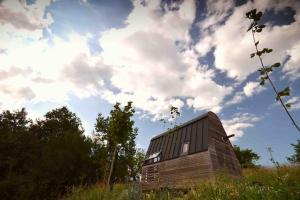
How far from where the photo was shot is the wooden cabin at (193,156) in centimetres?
2014

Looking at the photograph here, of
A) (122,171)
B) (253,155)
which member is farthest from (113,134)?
(253,155)

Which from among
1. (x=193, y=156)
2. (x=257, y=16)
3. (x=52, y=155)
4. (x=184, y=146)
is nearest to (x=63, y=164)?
(x=52, y=155)

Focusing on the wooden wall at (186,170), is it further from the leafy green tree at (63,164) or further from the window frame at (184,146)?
the leafy green tree at (63,164)

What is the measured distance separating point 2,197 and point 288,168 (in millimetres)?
20143

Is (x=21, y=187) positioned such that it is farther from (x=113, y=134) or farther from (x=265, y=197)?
(x=265, y=197)

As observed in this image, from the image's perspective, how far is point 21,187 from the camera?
1666cm

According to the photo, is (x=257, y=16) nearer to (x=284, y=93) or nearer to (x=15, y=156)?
(x=284, y=93)

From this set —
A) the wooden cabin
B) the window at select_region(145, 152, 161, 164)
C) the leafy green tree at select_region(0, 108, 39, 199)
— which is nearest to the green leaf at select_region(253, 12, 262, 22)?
the wooden cabin

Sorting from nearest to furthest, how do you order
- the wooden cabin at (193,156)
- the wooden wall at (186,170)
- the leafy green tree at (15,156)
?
the leafy green tree at (15,156)
the wooden wall at (186,170)
the wooden cabin at (193,156)

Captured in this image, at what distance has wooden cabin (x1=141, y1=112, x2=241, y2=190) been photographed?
2014 centimetres

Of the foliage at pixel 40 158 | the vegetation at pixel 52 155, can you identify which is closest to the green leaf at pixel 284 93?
the vegetation at pixel 52 155

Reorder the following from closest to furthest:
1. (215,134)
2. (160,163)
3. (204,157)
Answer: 1. (204,157)
2. (215,134)
3. (160,163)

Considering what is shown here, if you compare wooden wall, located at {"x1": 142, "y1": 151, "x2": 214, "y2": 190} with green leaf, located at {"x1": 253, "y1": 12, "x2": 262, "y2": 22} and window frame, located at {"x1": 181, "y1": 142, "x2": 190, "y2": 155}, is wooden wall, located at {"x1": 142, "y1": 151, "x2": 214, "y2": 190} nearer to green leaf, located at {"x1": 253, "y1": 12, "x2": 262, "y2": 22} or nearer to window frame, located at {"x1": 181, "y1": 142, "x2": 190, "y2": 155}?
window frame, located at {"x1": 181, "y1": 142, "x2": 190, "y2": 155}

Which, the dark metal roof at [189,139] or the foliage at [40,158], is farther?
the dark metal roof at [189,139]
